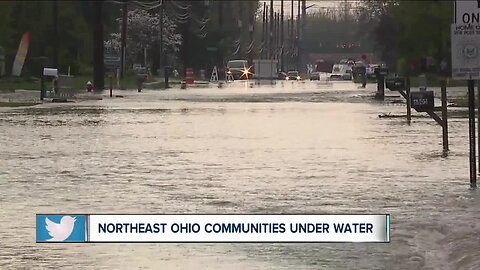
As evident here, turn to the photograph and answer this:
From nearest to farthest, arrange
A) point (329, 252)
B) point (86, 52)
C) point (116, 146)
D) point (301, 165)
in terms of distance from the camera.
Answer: point (329, 252)
point (301, 165)
point (116, 146)
point (86, 52)

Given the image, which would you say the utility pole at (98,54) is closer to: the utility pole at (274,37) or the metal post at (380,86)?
the utility pole at (274,37)

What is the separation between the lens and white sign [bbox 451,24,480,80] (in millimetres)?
13086

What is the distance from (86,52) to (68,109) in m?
30.5

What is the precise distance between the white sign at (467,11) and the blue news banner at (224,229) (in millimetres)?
4868

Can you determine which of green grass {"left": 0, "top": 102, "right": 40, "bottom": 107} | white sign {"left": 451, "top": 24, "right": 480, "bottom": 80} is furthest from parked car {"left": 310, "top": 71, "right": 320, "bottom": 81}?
white sign {"left": 451, "top": 24, "right": 480, "bottom": 80}

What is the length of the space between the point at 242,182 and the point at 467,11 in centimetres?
348

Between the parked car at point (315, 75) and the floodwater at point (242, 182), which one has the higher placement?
the parked car at point (315, 75)

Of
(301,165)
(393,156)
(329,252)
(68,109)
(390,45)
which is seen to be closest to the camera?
(329,252)

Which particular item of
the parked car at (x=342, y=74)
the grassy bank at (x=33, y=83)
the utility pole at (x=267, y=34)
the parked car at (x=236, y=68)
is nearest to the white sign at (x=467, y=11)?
the utility pole at (x=267, y=34)

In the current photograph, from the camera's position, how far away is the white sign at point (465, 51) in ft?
42.9

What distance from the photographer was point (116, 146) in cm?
1981

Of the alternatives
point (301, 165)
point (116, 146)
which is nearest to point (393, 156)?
point (301, 165)

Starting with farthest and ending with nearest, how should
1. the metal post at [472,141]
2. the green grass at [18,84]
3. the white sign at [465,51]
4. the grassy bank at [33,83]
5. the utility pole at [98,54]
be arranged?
the grassy bank at [33,83] → the green grass at [18,84] → the utility pole at [98,54] → the metal post at [472,141] → the white sign at [465,51]

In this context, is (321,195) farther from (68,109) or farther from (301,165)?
(68,109)
